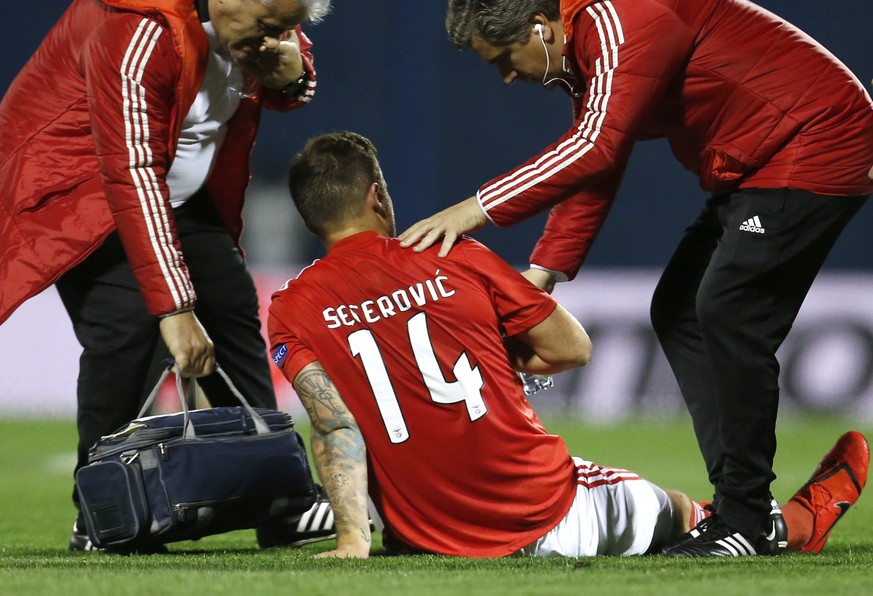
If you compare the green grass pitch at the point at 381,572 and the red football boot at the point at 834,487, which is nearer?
the green grass pitch at the point at 381,572

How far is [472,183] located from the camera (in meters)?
11.8

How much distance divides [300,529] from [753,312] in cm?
146

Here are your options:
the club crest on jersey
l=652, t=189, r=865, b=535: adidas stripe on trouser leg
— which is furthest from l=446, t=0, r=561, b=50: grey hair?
the club crest on jersey

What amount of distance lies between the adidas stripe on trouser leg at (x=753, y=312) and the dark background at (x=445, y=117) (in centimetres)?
758

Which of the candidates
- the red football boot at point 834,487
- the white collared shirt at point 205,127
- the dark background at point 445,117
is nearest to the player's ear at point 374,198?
the white collared shirt at point 205,127

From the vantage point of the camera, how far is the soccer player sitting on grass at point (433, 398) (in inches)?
123

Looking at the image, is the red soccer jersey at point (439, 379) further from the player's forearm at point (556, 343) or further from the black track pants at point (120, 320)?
the black track pants at point (120, 320)

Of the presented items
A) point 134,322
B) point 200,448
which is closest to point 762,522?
point 200,448

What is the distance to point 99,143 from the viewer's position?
11.3 feet

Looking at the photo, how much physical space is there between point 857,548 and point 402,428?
134 centimetres

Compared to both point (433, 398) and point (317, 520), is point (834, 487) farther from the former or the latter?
point (317, 520)

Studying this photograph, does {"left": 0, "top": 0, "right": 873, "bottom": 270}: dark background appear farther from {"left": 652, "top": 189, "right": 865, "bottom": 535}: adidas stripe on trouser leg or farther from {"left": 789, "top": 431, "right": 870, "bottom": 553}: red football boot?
{"left": 652, "top": 189, "right": 865, "bottom": 535}: adidas stripe on trouser leg

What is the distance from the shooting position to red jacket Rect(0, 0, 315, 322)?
3422 mm

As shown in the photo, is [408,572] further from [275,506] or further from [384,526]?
[275,506]
